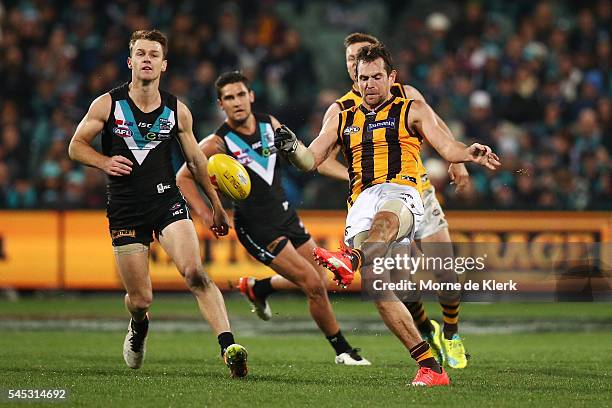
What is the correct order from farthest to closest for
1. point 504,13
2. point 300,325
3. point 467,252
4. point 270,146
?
point 504,13
point 467,252
point 300,325
point 270,146

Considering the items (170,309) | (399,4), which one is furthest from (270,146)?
(399,4)

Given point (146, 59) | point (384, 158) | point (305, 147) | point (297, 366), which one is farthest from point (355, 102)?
point (297, 366)

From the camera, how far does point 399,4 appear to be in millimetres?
20797

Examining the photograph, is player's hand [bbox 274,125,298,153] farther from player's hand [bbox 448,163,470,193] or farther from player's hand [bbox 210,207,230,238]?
player's hand [bbox 448,163,470,193]

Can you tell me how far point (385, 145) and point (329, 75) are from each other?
1203 cm

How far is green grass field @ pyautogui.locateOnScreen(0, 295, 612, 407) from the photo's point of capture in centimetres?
722

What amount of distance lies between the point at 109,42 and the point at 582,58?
25.5 feet

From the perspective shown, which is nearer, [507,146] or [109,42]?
[507,146]

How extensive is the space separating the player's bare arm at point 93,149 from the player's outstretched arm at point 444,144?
7.00 ft

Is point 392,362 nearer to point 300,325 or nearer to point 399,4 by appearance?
point 300,325

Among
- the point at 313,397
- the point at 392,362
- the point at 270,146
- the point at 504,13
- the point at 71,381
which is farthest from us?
the point at 504,13

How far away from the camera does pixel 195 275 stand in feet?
27.6

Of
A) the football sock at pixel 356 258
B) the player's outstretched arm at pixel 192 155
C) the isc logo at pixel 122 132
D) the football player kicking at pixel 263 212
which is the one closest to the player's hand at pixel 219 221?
the player's outstretched arm at pixel 192 155

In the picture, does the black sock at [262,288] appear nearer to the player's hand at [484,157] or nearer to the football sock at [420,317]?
the football sock at [420,317]
